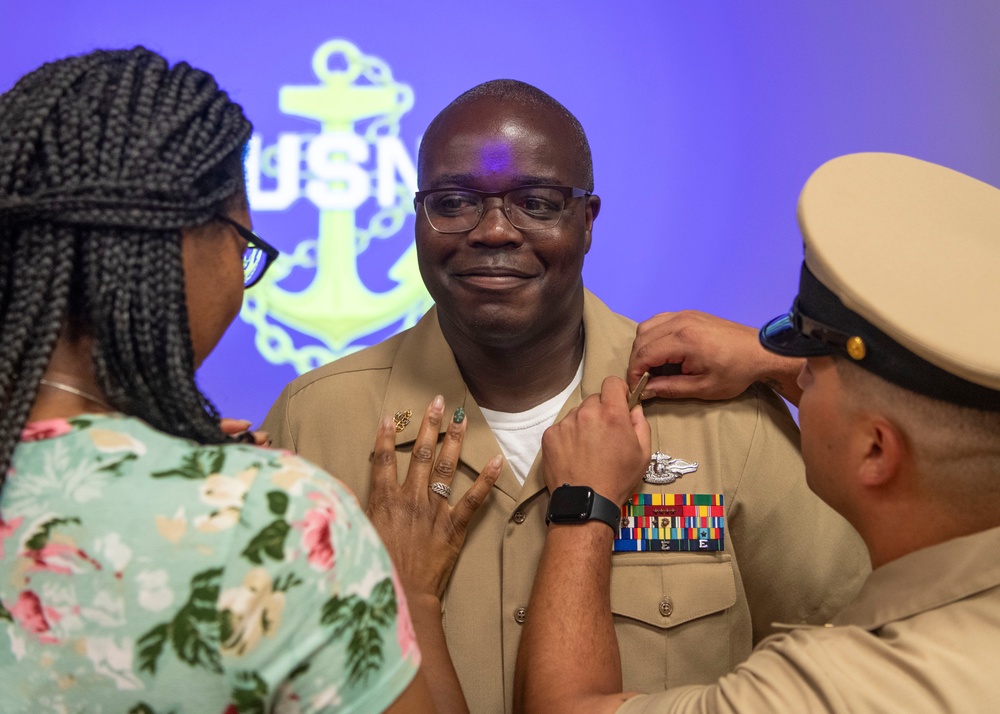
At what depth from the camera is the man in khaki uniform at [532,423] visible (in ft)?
5.19

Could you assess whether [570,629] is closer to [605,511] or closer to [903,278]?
[605,511]

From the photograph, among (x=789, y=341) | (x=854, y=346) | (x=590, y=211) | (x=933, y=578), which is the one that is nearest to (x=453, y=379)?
(x=590, y=211)

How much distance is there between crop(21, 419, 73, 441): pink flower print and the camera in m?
0.91

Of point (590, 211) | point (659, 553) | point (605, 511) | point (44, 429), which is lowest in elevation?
point (659, 553)

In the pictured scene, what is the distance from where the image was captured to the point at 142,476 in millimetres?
882

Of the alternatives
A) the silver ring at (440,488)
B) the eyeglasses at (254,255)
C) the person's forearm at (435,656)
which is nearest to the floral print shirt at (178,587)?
the eyeglasses at (254,255)

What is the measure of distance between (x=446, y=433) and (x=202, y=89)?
2.57 ft

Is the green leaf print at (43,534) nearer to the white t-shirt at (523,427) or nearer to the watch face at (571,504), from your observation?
the watch face at (571,504)

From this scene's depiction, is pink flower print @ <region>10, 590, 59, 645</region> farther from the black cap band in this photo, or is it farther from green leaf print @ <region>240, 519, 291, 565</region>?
the black cap band

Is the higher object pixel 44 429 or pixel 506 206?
pixel 506 206

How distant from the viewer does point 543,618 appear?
138 cm

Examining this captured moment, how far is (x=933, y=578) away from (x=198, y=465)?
763mm

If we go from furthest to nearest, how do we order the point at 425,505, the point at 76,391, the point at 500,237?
1. the point at 500,237
2. the point at 425,505
3. the point at 76,391

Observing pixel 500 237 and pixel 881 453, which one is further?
pixel 500 237
